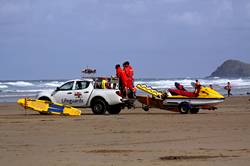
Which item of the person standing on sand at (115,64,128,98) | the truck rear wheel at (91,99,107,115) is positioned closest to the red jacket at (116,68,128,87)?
the person standing on sand at (115,64,128,98)

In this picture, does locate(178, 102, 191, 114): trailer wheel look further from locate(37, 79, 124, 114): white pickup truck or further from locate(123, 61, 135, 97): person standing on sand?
locate(37, 79, 124, 114): white pickup truck

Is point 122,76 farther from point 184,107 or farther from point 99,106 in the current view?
point 184,107

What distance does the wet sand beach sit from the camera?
10258mm

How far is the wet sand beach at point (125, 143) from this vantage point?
10258 mm

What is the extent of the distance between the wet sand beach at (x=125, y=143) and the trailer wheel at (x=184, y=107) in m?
4.71

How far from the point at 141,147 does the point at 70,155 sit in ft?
6.03

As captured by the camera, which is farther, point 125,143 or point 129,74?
point 129,74

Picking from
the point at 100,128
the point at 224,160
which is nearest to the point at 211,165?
the point at 224,160

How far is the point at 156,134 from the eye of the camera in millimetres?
14867

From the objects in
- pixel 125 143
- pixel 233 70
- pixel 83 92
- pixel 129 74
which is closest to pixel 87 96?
pixel 83 92

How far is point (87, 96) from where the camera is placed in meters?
24.1

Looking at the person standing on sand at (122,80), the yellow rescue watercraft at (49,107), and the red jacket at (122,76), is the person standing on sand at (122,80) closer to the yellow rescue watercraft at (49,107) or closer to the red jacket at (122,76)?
the red jacket at (122,76)

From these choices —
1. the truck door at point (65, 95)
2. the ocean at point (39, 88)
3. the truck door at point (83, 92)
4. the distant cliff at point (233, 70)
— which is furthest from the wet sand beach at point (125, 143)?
the distant cliff at point (233, 70)

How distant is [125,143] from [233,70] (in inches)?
7176
